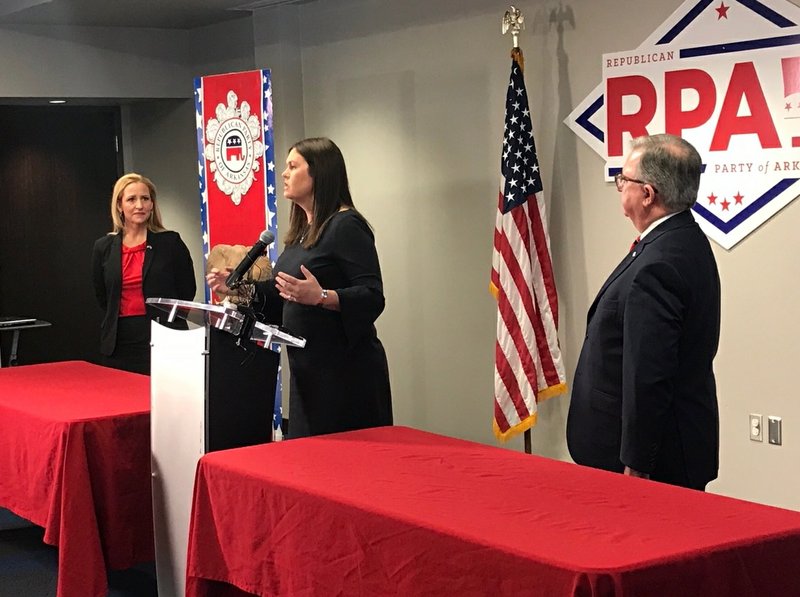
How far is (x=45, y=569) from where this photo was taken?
418 centimetres

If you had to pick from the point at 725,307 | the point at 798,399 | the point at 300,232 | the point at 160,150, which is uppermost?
the point at 160,150

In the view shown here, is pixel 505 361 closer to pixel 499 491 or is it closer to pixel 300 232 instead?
pixel 300 232

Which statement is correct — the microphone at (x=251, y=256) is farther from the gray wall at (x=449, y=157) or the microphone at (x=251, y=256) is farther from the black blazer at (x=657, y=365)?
the gray wall at (x=449, y=157)

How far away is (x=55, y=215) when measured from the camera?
8352mm

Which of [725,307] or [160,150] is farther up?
[160,150]

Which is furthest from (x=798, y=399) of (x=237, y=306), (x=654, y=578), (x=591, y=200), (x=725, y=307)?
(x=654, y=578)

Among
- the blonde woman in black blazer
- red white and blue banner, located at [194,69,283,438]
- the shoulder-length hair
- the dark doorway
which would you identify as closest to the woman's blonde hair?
the blonde woman in black blazer

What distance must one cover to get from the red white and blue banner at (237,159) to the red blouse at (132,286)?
1194 mm

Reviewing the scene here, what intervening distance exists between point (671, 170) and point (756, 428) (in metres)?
2.28

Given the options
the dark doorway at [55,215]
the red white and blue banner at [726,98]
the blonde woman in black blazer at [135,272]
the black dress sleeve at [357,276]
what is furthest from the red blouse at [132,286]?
Answer: the dark doorway at [55,215]

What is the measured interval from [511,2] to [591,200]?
1.10m

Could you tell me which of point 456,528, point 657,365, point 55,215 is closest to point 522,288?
point 657,365

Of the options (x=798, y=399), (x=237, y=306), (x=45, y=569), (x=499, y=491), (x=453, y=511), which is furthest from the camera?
(x=798, y=399)

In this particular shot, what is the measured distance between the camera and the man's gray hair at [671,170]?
271 centimetres
